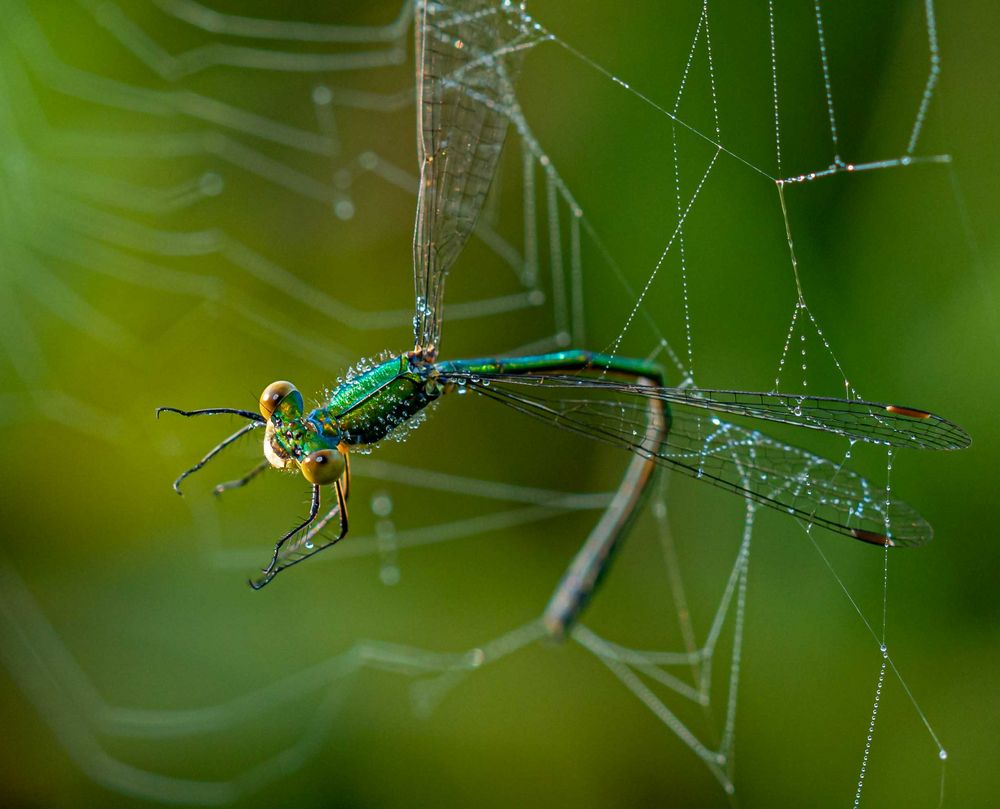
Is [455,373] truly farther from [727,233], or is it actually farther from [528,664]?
[528,664]

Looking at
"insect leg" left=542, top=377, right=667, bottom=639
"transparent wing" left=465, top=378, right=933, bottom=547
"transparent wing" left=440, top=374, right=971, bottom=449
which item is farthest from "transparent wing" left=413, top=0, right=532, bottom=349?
"transparent wing" left=440, top=374, right=971, bottom=449

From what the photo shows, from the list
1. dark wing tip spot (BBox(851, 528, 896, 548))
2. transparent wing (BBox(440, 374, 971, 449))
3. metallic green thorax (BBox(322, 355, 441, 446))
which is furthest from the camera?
metallic green thorax (BBox(322, 355, 441, 446))

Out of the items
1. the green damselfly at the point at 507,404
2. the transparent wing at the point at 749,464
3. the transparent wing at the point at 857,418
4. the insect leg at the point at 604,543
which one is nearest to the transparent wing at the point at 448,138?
the green damselfly at the point at 507,404

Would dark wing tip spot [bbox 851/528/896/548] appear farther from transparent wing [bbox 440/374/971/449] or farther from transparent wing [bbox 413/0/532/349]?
transparent wing [bbox 413/0/532/349]

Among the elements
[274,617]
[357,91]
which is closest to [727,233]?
[357,91]

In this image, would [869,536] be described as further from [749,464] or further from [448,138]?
[448,138]

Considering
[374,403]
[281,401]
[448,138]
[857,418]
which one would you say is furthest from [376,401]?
[857,418]

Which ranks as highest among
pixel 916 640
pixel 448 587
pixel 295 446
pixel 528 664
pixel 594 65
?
pixel 594 65
